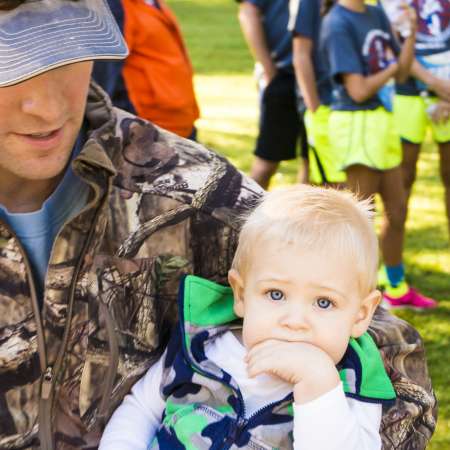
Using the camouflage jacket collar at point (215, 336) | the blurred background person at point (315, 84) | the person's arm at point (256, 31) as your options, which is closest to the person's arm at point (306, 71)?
the blurred background person at point (315, 84)

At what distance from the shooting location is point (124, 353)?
2.24 m

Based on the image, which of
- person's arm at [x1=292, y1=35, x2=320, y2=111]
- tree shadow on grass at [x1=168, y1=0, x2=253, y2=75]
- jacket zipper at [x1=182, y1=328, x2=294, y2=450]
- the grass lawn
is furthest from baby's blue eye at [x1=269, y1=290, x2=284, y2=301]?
tree shadow on grass at [x1=168, y1=0, x2=253, y2=75]

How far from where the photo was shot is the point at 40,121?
2059 millimetres

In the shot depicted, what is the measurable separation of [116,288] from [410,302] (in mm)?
3273

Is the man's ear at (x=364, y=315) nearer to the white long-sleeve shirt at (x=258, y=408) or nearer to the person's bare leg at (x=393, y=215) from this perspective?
the white long-sleeve shirt at (x=258, y=408)

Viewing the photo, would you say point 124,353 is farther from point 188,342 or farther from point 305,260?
point 305,260

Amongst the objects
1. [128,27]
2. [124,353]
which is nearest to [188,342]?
[124,353]

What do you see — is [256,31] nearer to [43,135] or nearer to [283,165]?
[283,165]

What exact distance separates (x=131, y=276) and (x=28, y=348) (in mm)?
273

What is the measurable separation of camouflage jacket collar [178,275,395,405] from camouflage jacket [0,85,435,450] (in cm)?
7

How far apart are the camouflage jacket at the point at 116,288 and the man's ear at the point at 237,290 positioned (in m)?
0.14

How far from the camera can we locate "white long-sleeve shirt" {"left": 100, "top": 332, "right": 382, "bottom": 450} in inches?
76.7

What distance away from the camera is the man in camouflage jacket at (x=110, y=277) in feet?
6.90

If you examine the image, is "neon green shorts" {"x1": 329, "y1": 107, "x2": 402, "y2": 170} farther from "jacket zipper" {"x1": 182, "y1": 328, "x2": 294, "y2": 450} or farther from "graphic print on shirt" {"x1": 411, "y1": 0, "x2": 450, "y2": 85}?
"jacket zipper" {"x1": 182, "y1": 328, "x2": 294, "y2": 450}
